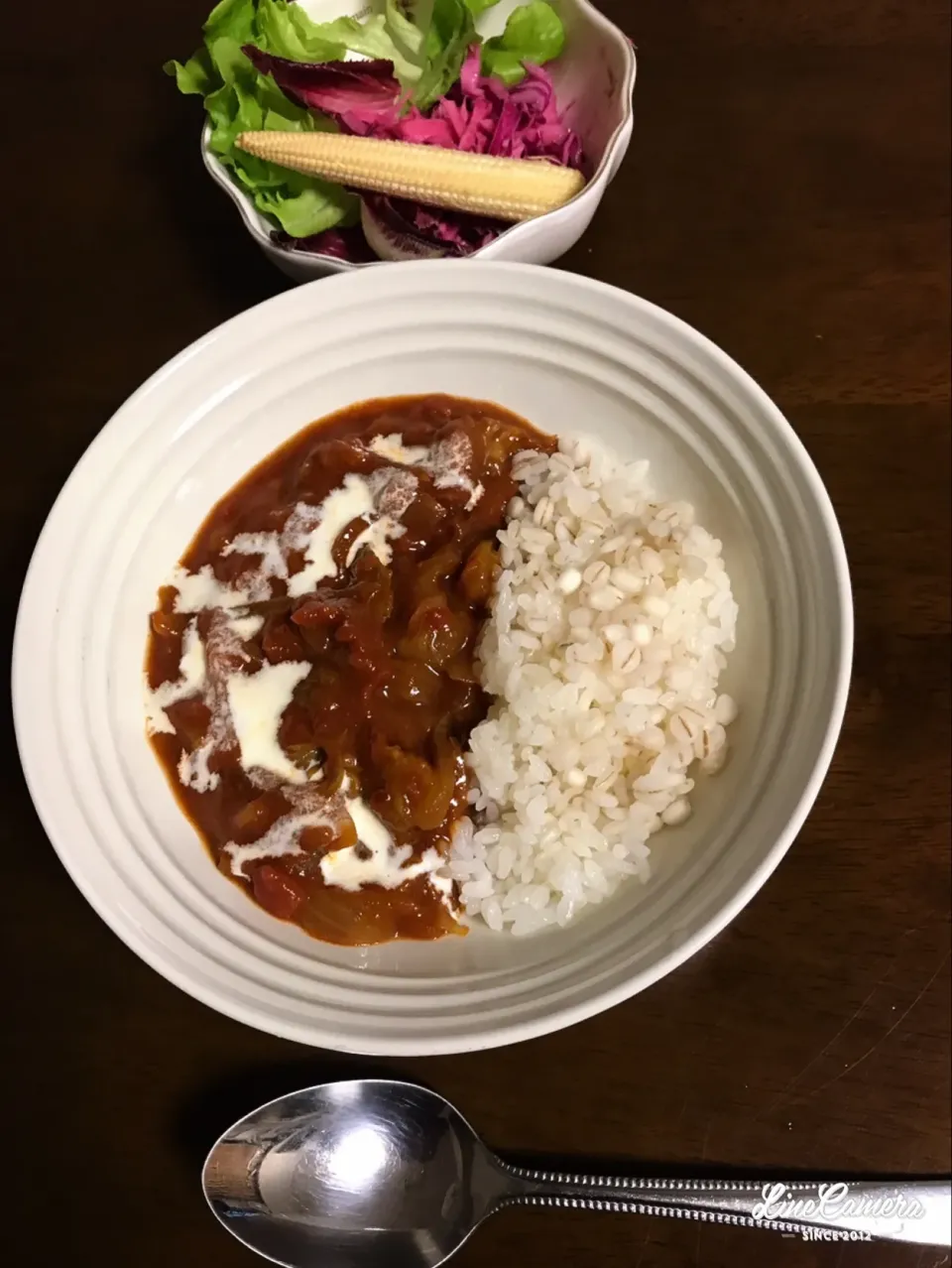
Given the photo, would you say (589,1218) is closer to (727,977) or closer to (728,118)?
(727,977)

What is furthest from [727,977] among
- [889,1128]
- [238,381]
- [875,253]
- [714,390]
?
[875,253]

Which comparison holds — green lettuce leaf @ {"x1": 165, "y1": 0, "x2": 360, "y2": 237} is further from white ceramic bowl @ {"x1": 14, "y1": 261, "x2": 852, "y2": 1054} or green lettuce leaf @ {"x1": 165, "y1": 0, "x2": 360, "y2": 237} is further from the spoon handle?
the spoon handle

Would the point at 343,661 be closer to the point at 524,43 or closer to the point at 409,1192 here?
the point at 409,1192

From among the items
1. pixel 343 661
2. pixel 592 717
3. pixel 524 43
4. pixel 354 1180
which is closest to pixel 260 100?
pixel 524 43

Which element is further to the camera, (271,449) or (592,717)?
(271,449)

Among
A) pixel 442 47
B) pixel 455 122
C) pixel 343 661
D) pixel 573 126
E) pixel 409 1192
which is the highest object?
pixel 442 47

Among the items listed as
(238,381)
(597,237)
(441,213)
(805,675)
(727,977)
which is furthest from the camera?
(597,237)

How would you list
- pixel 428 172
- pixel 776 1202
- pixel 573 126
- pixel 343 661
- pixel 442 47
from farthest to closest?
pixel 573 126 < pixel 442 47 < pixel 428 172 < pixel 343 661 < pixel 776 1202

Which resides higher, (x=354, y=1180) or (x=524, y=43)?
(x=524, y=43)

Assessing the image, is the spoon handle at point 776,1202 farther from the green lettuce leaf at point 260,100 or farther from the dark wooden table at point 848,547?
the green lettuce leaf at point 260,100
